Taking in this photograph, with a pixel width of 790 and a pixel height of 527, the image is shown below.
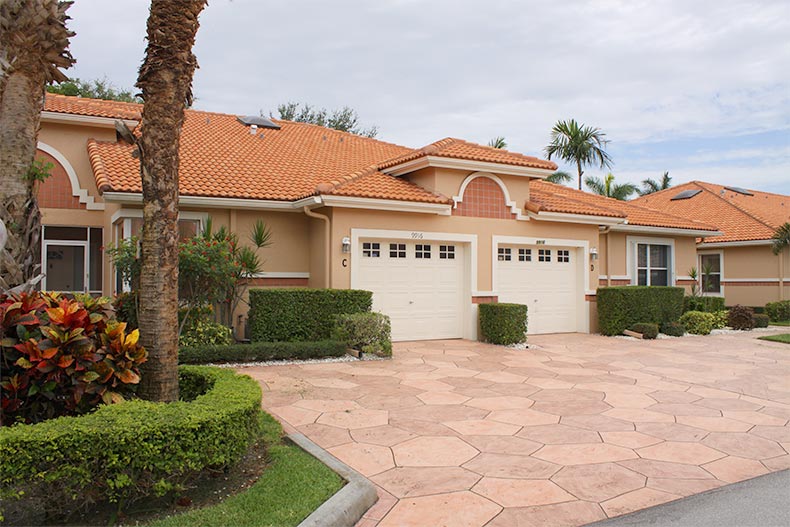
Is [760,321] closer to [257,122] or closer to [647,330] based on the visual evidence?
[647,330]

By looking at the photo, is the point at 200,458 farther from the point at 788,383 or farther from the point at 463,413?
the point at 788,383

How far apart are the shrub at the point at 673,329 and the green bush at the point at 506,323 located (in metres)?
5.18

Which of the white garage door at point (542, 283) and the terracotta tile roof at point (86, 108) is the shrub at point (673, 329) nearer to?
the white garage door at point (542, 283)

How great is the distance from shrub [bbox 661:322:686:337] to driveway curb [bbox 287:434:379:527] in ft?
45.6

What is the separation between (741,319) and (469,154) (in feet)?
36.6

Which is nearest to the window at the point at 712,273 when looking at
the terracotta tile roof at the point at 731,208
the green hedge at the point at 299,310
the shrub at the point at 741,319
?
the terracotta tile roof at the point at 731,208

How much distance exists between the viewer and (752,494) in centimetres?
484

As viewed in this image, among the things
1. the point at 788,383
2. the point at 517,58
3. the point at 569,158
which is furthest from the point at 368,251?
Result: the point at 569,158

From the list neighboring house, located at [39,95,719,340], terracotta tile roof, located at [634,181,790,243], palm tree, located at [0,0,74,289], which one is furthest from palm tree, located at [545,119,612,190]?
palm tree, located at [0,0,74,289]

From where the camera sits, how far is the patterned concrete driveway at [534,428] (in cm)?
476

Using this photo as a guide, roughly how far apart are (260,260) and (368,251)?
265cm

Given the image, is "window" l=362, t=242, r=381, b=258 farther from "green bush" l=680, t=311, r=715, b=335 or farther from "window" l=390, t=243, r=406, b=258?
"green bush" l=680, t=311, r=715, b=335

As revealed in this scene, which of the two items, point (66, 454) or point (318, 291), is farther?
point (318, 291)

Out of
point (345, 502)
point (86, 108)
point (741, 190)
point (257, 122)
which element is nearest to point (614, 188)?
point (741, 190)
